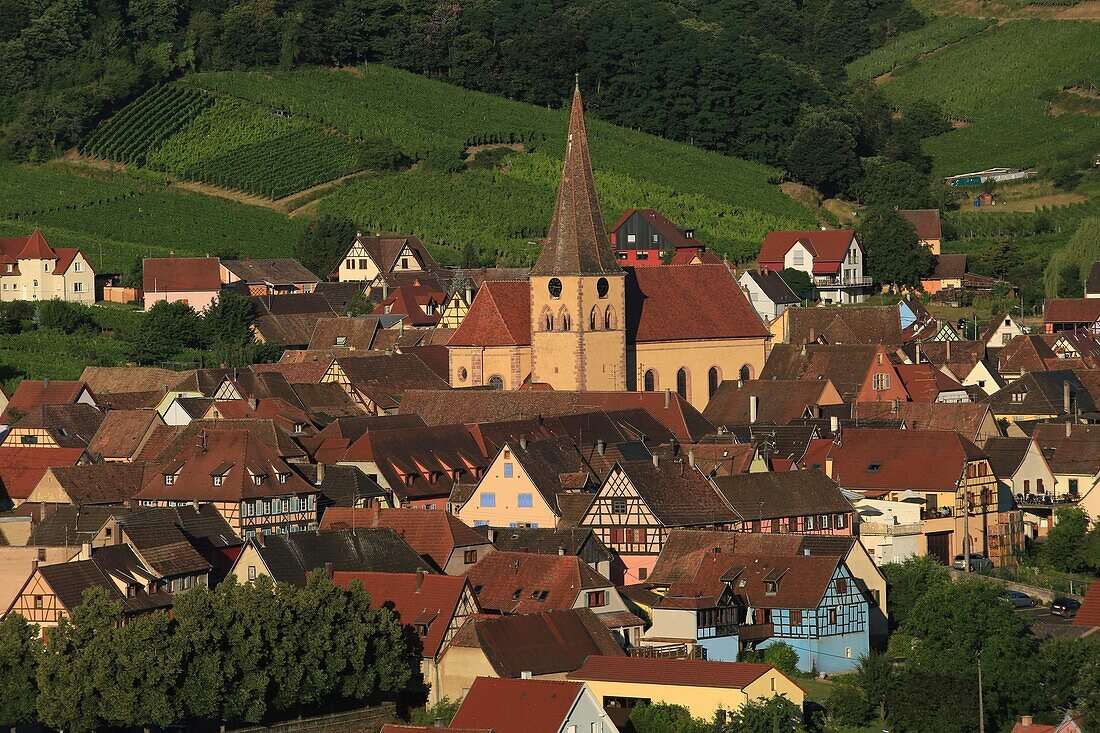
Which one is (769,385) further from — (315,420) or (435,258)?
(435,258)

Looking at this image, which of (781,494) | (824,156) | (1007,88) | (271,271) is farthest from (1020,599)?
(1007,88)

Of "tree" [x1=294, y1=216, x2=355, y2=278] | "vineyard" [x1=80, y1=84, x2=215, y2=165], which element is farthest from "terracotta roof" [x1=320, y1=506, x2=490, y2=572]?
"vineyard" [x1=80, y1=84, x2=215, y2=165]

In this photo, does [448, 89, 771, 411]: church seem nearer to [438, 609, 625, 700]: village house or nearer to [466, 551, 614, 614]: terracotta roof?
[466, 551, 614, 614]: terracotta roof

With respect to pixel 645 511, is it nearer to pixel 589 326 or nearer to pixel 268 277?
pixel 589 326

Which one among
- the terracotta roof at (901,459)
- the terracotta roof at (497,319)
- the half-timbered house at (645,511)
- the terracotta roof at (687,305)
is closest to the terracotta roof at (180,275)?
the terracotta roof at (497,319)

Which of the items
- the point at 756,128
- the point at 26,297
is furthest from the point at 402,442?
the point at 756,128

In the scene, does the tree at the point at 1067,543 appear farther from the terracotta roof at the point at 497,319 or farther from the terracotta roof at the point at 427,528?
the terracotta roof at the point at 497,319
